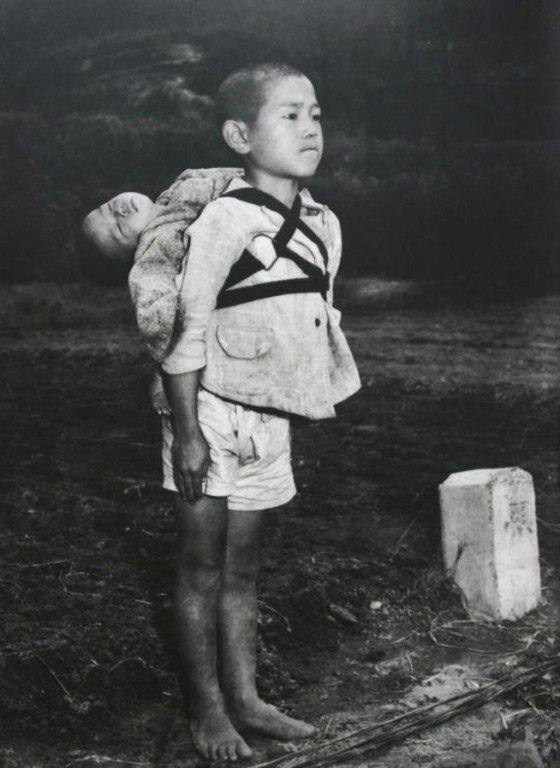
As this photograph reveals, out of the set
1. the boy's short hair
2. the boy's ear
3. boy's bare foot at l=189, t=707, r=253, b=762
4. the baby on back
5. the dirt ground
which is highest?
the boy's short hair

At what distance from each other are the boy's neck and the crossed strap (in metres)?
0.02

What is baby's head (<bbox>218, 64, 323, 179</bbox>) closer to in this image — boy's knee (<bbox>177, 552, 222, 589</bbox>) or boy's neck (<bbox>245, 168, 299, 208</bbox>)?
boy's neck (<bbox>245, 168, 299, 208</bbox>)

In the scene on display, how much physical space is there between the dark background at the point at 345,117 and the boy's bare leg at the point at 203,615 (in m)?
4.75

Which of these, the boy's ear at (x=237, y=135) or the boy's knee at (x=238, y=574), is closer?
the boy's ear at (x=237, y=135)

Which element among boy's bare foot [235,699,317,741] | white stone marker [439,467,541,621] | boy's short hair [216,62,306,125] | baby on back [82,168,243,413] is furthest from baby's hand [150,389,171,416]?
white stone marker [439,467,541,621]

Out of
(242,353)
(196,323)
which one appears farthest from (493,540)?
(196,323)

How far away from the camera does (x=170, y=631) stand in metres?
2.75

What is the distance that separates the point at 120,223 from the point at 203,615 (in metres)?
0.88

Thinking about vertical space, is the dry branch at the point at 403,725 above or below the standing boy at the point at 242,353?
below

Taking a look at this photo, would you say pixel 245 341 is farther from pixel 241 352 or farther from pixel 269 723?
pixel 269 723

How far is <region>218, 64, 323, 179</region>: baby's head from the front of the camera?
2049mm

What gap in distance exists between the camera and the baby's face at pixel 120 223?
2.07 meters

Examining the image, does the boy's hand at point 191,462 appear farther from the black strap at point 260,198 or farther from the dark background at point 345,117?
the dark background at point 345,117

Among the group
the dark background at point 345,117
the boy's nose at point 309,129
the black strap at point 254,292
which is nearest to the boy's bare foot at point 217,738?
the black strap at point 254,292
